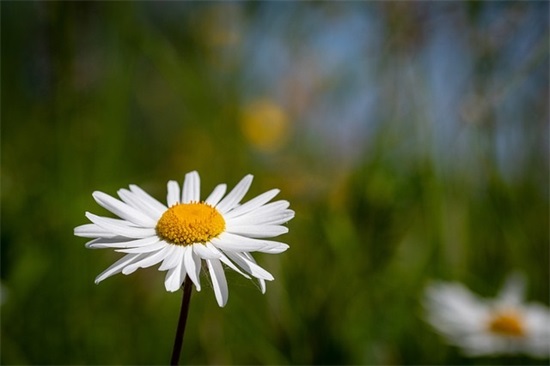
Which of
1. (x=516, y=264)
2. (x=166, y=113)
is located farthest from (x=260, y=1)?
(x=166, y=113)

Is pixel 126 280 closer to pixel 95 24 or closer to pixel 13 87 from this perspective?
pixel 13 87

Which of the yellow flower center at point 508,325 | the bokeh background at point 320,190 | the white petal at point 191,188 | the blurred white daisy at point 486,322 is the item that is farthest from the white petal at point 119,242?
the yellow flower center at point 508,325

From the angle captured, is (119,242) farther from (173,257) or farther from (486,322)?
(486,322)

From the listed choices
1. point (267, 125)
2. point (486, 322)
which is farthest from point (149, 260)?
point (267, 125)

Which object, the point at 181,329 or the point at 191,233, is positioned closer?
the point at 181,329

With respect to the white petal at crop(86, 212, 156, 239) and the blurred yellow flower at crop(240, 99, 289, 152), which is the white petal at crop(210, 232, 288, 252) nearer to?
the white petal at crop(86, 212, 156, 239)
